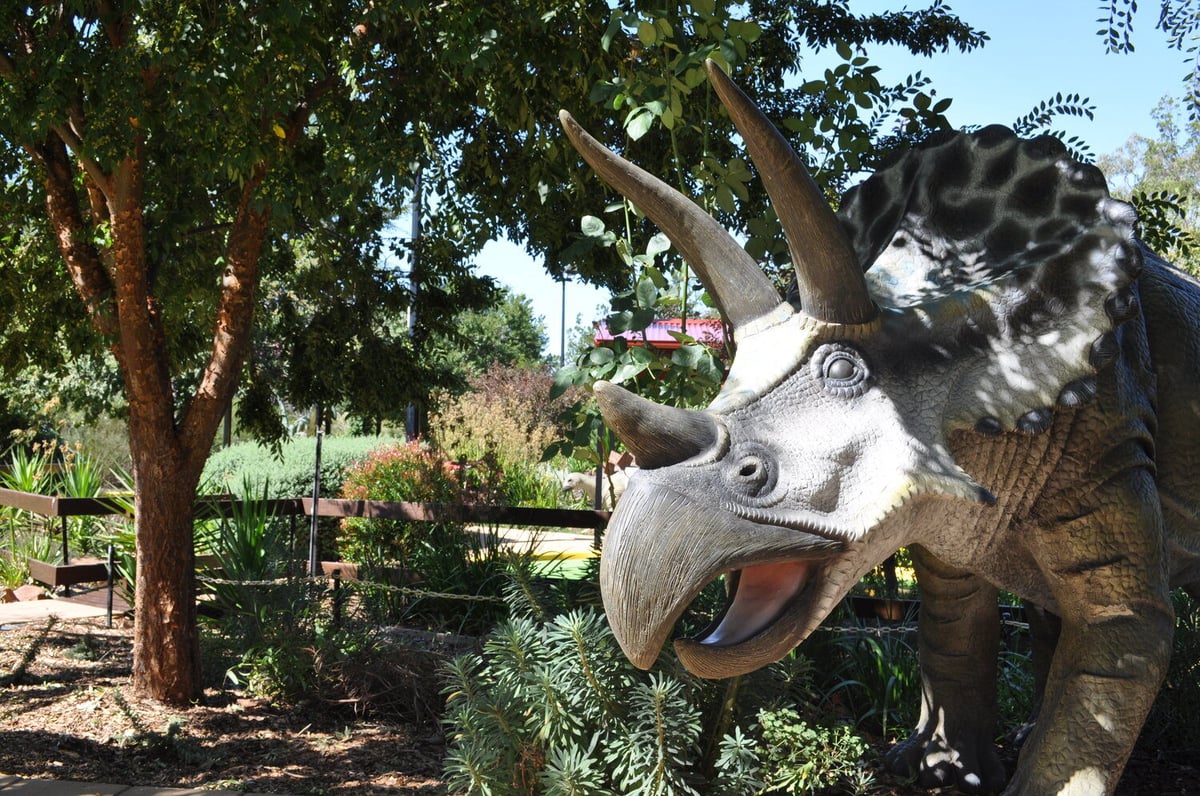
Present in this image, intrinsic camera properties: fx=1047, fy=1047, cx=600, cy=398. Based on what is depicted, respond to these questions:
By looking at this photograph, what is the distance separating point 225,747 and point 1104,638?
3.69 metres

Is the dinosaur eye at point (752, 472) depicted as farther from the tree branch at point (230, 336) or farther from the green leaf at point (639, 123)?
the tree branch at point (230, 336)

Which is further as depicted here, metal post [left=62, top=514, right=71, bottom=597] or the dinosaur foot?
metal post [left=62, top=514, right=71, bottom=597]

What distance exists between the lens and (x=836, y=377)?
220 centimetres

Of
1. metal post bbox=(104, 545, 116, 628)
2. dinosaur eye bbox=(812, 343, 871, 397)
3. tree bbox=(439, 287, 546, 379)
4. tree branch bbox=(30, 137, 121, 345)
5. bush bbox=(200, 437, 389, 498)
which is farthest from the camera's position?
tree bbox=(439, 287, 546, 379)

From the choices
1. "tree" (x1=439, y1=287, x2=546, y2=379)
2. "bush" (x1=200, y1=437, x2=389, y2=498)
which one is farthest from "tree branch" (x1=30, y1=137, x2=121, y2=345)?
"tree" (x1=439, y1=287, x2=546, y2=379)

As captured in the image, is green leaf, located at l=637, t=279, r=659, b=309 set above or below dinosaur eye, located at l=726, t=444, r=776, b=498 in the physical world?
above

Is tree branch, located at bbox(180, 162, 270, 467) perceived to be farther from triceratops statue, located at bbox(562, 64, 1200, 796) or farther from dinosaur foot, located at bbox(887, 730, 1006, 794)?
dinosaur foot, located at bbox(887, 730, 1006, 794)

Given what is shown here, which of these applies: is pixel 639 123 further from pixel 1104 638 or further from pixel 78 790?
pixel 78 790

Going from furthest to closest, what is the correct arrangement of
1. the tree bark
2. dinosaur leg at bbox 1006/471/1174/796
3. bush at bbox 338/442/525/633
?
bush at bbox 338/442/525/633 → the tree bark → dinosaur leg at bbox 1006/471/1174/796

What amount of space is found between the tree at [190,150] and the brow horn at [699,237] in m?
1.87

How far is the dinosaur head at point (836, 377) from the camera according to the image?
1.94 m

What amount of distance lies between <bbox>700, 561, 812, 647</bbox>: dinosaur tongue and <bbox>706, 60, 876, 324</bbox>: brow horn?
546 millimetres

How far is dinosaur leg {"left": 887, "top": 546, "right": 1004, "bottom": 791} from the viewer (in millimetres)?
3105


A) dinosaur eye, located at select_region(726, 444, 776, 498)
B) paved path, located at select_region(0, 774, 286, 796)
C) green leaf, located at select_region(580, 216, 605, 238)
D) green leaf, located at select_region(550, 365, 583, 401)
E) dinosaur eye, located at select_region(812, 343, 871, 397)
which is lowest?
paved path, located at select_region(0, 774, 286, 796)
